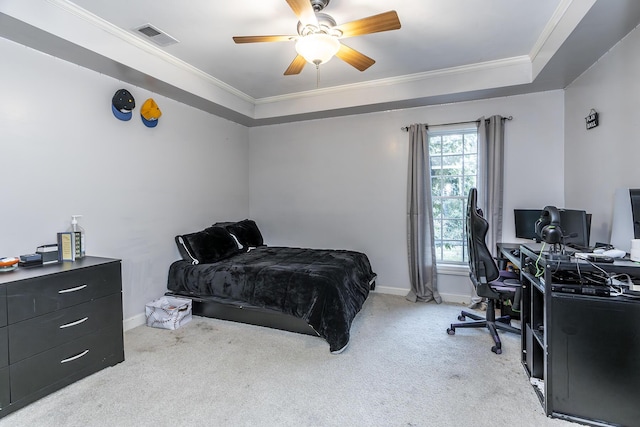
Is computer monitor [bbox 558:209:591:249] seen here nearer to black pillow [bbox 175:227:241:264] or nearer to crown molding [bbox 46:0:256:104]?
black pillow [bbox 175:227:241:264]

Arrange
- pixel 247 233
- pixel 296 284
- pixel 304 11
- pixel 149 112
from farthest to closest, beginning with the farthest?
pixel 247 233 → pixel 149 112 → pixel 296 284 → pixel 304 11

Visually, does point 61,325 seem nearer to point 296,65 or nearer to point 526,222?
point 296,65

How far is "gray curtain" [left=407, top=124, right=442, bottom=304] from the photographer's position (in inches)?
156

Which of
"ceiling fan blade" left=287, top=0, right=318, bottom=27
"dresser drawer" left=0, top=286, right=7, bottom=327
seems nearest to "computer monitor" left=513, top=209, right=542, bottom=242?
"ceiling fan blade" left=287, top=0, right=318, bottom=27

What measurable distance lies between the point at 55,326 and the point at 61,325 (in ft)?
0.12

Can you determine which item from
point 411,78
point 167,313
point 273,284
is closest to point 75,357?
point 167,313

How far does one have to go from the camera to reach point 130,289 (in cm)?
321

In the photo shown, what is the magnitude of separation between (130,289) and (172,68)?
230 centimetres

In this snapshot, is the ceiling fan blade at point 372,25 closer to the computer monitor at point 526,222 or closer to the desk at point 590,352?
the desk at point 590,352

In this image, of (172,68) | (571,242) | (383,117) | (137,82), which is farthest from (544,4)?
(137,82)


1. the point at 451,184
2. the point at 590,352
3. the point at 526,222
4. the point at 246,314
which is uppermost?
the point at 451,184

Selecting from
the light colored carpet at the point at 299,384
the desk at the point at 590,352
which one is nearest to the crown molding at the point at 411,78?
the desk at the point at 590,352

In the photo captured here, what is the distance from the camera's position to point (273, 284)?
118 inches

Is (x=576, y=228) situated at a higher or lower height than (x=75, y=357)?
higher
